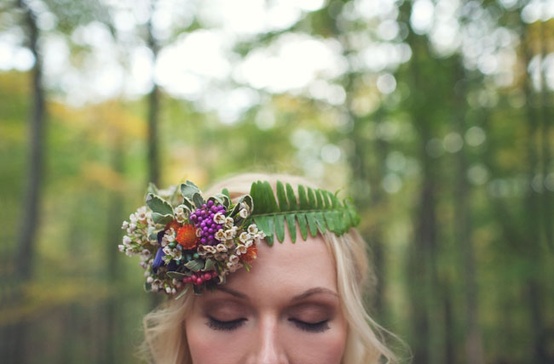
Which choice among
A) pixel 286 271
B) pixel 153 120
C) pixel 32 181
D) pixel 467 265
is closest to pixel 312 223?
pixel 286 271

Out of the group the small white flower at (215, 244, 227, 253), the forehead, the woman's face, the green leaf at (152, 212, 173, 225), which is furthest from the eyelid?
the green leaf at (152, 212, 173, 225)

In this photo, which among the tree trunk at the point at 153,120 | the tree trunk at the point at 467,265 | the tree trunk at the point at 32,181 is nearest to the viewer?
the tree trunk at the point at 467,265

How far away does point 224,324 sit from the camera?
5.10ft

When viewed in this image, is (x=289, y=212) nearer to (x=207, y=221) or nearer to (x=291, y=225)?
(x=291, y=225)

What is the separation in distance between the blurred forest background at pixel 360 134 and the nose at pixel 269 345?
10.1ft

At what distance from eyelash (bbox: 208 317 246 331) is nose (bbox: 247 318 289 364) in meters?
0.08

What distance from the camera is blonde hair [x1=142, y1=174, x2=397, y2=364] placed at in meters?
1.65

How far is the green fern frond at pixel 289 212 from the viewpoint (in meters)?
1.59

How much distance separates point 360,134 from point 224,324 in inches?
330

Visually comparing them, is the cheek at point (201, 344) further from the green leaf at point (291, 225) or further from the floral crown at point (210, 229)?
the green leaf at point (291, 225)

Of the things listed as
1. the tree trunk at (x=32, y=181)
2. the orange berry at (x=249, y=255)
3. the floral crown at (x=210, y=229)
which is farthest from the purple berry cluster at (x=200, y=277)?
the tree trunk at (x=32, y=181)

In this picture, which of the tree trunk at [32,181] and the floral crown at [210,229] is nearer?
the floral crown at [210,229]

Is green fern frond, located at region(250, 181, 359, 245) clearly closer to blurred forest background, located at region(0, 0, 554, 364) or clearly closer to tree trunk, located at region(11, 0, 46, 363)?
blurred forest background, located at region(0, 0, 554, 364)

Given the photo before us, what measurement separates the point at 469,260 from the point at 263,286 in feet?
18.3
